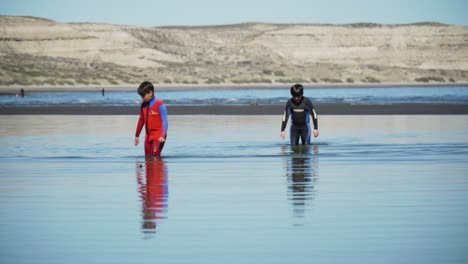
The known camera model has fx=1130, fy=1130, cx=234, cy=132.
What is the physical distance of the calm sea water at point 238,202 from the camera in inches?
369

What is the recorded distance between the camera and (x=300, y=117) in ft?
72.3

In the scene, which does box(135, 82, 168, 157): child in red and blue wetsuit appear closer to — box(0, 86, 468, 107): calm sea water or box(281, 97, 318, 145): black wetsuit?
box(281, 97, 318, 145): black wetsuit

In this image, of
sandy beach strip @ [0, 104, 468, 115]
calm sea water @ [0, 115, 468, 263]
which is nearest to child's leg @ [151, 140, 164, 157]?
calm sea water @ [0, 115, 468, 263]

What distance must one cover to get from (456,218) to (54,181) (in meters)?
6.59

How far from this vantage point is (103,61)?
541 ft

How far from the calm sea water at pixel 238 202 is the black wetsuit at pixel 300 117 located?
1.21 feet

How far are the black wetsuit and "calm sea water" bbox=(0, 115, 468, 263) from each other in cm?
37

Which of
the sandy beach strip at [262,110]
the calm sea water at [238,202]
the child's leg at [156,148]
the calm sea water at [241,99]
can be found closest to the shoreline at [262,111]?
the sandy beach strip at [262,110]

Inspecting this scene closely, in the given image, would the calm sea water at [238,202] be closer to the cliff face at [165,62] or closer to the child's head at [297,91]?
the child's head at [297,91]

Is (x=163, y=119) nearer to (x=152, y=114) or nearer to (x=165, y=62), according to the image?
(x=152, y=114)

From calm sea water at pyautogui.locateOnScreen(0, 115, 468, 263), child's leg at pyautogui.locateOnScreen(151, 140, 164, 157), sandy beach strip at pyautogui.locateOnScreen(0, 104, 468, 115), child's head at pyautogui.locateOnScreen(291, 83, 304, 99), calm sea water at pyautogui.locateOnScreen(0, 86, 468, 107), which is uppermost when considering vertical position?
calm sea water at pyautogui.locateOnScreen(0, 86, 468, 107)

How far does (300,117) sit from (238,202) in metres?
9.41

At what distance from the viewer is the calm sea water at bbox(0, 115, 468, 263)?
9.38 meters

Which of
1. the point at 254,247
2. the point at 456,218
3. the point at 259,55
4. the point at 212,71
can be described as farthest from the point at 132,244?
the point at 259,55
